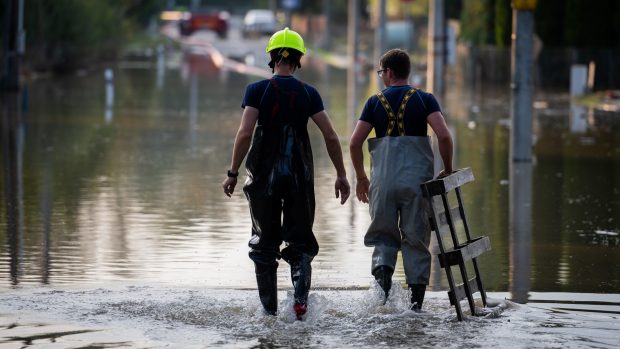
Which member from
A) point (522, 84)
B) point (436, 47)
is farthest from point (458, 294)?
point (436, 47)

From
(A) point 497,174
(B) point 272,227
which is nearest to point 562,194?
(A) point 497,174

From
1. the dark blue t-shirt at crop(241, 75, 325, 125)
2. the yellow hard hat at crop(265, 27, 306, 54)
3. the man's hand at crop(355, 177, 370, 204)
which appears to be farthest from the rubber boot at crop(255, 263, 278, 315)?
the yellow hard hat at crop(265, 27, 306, 54)

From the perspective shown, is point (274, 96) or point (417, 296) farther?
point (417, 296)

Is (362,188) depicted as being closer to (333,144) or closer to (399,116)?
(333,144)

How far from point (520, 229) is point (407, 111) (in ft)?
15.7

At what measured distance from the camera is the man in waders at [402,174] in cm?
988

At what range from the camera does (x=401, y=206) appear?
9930 millimetres

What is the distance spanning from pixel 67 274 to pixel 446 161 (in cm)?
313

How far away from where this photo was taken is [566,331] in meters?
9.34

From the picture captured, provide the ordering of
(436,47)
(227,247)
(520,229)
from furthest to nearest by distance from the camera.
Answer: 1. (436,47)
2. (520,229)
3. (227,247)

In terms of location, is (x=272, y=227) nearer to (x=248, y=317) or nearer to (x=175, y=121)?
(x=248, y=317)

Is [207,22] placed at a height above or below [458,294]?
above

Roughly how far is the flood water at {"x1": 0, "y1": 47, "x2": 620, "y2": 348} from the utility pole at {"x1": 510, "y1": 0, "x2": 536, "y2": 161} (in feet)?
1.01

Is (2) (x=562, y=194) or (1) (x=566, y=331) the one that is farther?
(2) (x=562, y=194)
